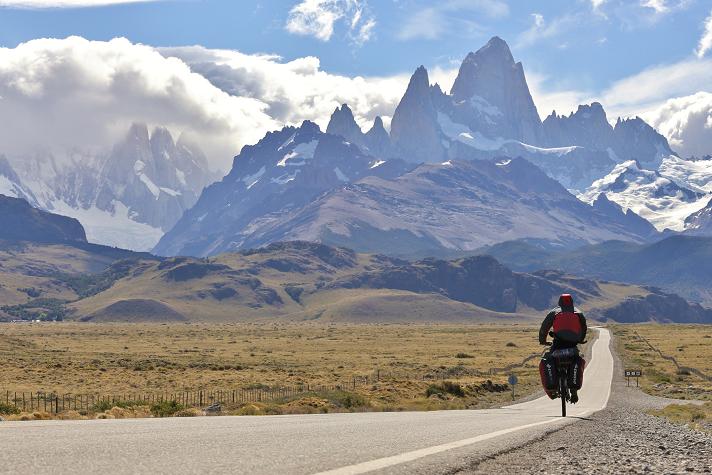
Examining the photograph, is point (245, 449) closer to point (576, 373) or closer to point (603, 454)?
point (603, 454)

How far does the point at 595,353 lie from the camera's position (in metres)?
128

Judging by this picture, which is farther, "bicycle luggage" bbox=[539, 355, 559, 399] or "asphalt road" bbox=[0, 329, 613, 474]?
"bicycle luggage" bbox=[539, 355, 559, 399]

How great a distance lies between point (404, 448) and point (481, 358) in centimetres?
12158

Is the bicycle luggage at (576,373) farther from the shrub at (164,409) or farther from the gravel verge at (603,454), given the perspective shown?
the shrub at (164,409)

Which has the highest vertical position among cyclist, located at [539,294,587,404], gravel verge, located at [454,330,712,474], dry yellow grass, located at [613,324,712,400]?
cyclist, located at [539,294,587,404]

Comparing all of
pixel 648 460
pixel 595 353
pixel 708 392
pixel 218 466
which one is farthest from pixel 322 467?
pixel 595 353

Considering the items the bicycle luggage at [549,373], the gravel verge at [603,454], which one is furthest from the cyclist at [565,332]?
the gravel verge at [603,454]

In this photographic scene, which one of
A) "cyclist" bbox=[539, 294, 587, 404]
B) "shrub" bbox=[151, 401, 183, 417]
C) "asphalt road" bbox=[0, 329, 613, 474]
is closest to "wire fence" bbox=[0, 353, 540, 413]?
"shrub" bbox=[151, 401, 183, 417]

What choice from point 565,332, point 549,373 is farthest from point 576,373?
point 565,332

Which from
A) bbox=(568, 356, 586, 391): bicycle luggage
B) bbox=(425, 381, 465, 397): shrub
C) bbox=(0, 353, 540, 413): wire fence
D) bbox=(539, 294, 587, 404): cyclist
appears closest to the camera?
bbox=(539, 294, 587, 404): cyclist

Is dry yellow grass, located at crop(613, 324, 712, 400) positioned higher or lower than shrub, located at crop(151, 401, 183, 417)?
lower

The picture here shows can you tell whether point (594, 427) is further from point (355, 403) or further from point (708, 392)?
point (708, 392)

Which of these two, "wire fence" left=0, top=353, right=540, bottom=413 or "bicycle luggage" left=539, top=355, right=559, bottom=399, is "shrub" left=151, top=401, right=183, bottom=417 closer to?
"wire fence" left=0, top=353, right=540, bottom=413

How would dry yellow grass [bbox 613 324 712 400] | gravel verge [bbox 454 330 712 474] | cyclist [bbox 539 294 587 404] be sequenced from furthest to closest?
1. dry yellow grass [bbox 613 324 712 400]
2. cyclist [bbox 539 294 587 404]
3. gravel verge [bbox 454 330 712 474]
